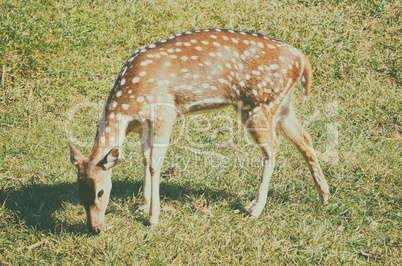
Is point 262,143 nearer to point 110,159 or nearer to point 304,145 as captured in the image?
point 304,145

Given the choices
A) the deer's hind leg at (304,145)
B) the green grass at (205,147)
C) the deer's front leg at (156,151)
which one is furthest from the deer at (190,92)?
Answer: the green grass at (205,147)

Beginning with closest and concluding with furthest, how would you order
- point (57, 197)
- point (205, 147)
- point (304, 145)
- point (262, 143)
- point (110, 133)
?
point (110, 133)
point (262, 143)
point (57, 197)
point (304, 145)
point (205, 147)

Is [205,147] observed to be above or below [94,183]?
below

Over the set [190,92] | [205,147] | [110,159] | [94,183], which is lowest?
[205,147]

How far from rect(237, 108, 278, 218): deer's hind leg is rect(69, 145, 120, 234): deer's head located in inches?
51.5

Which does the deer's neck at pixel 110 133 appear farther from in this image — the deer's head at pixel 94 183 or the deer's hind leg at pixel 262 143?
the deer's hind leg at pixel 262 143

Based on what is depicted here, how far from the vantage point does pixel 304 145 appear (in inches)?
186

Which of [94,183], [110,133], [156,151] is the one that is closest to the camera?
[94,183]

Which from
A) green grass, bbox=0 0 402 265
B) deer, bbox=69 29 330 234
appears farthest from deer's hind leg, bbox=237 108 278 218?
green grass, bbox=0 0 402 265

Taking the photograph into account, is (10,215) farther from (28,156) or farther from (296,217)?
(296,217)

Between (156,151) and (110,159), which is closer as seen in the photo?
(110,159)

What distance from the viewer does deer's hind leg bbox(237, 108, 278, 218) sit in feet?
14.3

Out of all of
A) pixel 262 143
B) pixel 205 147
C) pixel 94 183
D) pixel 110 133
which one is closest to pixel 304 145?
pixel 262 143

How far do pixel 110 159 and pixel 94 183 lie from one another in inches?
9.4
